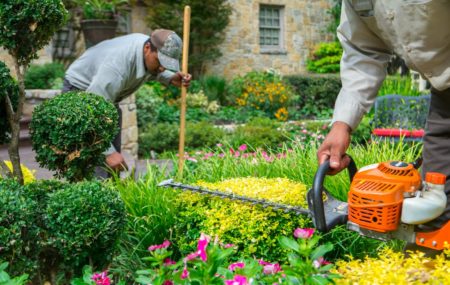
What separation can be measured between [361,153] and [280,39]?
12460 millimetres

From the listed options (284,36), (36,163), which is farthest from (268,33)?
(36,163)

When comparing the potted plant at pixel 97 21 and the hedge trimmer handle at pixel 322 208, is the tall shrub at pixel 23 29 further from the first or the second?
the potted plant at pixel 97 21

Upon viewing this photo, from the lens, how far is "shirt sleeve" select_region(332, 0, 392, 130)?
2.31 metres

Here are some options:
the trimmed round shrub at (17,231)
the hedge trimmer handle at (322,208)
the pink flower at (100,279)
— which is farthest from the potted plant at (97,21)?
the pink flower at (100,279)

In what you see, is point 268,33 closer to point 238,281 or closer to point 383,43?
point 383,43

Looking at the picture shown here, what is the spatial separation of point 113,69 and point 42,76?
5551 millimetres

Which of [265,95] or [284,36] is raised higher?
[284,36]

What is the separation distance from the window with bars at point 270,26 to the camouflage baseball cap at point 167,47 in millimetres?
11935

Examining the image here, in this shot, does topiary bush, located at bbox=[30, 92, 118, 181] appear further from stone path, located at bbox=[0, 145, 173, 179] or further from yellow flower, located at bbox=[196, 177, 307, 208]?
stone path, located at bbox=[0, 145, 173, 179]

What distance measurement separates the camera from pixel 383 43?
2.36 metres

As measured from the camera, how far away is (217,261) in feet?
5.33

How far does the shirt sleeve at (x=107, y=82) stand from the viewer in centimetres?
410

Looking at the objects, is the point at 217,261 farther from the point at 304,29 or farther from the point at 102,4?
the point at 304,29

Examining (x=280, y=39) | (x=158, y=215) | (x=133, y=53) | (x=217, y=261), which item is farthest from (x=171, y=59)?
(x=280, y=39)
